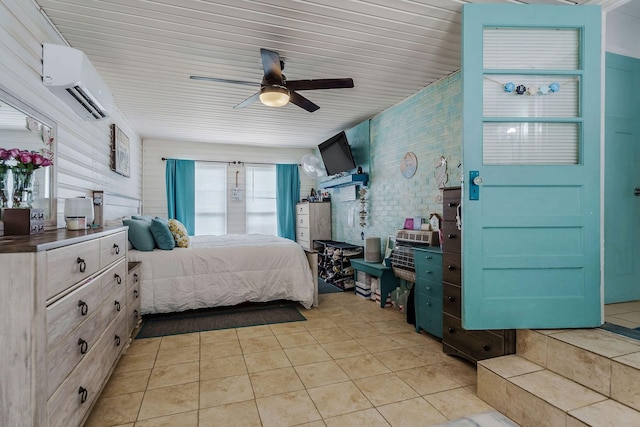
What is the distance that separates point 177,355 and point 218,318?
0.92 m

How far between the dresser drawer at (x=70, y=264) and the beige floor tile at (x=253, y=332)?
1.60 m

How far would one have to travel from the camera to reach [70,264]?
1523mm

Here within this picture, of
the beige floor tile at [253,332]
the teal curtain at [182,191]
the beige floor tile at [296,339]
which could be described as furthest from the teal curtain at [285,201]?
the beige floor tile at [296,339]

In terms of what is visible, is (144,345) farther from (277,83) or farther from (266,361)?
(277,83)

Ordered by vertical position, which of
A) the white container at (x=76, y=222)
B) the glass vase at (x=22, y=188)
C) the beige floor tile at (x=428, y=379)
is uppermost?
the glass vase at (x=22, y=188)

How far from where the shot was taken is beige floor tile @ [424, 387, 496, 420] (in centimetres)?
191

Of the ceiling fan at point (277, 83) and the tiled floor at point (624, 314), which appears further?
the ceiling fan at point (277, 83)

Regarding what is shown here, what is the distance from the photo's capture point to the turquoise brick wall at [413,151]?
3346mm

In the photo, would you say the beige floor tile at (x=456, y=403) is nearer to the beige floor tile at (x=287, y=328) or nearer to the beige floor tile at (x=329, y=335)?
the beige floor tile at (x=329, y=335)

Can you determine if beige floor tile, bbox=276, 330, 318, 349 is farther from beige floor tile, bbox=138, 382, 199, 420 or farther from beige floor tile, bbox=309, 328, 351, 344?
Answer: beige floor tile, bbox=138, 382, 199, 420

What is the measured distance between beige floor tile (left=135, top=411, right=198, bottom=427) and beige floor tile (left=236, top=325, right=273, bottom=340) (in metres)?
1.17

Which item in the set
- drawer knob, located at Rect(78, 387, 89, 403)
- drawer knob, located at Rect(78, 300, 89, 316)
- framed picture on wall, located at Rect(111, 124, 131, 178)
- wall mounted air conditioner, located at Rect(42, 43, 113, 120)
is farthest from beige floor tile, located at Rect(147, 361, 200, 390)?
framed picture on wall, located at Rect(111, 124, 131, 178)

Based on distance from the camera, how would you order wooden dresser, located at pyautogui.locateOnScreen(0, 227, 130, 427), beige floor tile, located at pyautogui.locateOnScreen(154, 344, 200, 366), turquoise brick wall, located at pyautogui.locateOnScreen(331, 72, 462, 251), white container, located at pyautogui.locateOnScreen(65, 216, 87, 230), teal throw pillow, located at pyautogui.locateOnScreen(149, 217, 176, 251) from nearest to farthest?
wooden dresser, located at pyautogui.locateOnScreen(0, 227, 130, 427), white container, located at pyautogui.locateOnScreen(65, 216, 87, 230), beige floor tile, located at pyautogui.locateOnScreen(154, 344, 200, 366), turquoise brick wall, located at pyautogui.locateOnScreen(331, 72, 462, 251), teal throw pillow, located at pyautogui.locateOnScreen(149, 217, 176, 251)

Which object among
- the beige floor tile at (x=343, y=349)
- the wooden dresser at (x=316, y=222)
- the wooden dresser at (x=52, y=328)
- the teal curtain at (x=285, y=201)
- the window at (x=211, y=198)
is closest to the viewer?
the wooden dresser at (x=52, y=328)
